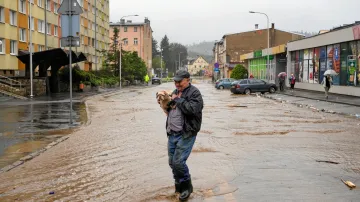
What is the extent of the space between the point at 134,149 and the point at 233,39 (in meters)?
82.3

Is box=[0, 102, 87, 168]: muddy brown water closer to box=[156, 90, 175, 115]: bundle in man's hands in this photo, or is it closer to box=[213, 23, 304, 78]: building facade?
box=[156, 90, 175, 115]: bundle in man's hands

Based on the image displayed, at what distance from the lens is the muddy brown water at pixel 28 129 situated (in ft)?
35.3

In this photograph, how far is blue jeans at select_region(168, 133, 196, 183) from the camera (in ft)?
20.0

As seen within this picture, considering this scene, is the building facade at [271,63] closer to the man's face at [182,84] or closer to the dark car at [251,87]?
the dark car at [251,87]

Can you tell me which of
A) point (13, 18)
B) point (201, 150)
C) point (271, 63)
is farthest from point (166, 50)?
point (201, 150)

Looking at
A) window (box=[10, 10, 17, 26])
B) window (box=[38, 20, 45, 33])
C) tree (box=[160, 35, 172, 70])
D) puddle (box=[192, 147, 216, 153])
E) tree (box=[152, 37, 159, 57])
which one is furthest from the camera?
tree (box=[160, 35, 172, 70])

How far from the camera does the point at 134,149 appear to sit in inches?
418

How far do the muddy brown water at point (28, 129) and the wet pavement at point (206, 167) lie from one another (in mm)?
600

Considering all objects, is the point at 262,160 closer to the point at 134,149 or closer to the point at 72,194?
the point at 134,149

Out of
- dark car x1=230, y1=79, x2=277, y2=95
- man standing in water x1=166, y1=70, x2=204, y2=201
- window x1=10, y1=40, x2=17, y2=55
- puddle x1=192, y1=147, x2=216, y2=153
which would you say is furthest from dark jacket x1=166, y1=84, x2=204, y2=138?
window x1=10, y1=40, x2=17, y2=55

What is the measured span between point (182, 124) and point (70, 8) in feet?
34.0

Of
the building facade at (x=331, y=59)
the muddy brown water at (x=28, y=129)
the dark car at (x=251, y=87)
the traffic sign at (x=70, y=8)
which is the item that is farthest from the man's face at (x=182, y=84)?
the dark car at (x=251, y=87)

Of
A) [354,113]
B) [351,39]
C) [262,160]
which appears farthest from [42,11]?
[262,160]

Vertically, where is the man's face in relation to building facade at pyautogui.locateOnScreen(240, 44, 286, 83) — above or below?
below
